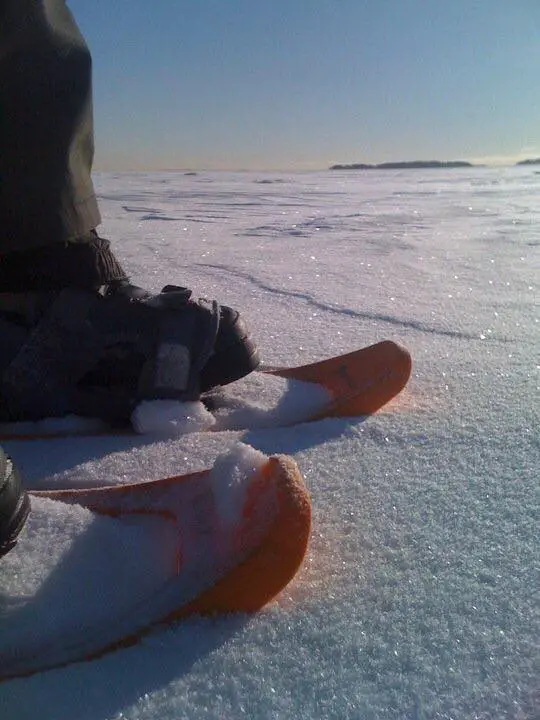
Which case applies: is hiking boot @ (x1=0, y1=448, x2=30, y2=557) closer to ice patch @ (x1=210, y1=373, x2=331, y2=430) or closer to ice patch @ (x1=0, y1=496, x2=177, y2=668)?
ice patch @ (x1=0, y1=496, x2=177, y2=668)

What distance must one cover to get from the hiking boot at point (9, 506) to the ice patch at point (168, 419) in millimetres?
437

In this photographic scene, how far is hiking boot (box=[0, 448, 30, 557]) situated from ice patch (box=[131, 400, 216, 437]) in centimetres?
44

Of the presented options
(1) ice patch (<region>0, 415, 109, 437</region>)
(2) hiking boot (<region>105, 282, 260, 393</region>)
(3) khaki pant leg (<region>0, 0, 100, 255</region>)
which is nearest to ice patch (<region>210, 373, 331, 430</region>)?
(2) hiking boot (<region>105, 282, 260, 393</region>)

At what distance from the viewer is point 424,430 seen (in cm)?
102

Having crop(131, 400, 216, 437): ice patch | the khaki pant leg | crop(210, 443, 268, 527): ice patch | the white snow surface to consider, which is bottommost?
the white snow surface

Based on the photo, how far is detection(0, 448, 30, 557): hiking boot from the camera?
22.3 inches

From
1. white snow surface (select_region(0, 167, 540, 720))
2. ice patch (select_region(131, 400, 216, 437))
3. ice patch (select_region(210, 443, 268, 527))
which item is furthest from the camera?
ice patch (select_region(131, 400, 216, 437))

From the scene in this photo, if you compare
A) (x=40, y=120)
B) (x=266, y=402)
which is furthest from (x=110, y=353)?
(x=40, y=120)

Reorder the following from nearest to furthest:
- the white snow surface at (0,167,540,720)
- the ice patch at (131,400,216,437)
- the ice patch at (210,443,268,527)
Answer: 1. the white snow surface at (0,167,540,720)
2. the ice patch at (210,443,268,527)
3. the ice patch at (131,400,216,437)

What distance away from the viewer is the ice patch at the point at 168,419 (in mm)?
1028

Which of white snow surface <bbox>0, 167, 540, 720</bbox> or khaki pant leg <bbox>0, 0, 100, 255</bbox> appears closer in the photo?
white snow surface <bbox>0, 167, 540, 720</bbox>

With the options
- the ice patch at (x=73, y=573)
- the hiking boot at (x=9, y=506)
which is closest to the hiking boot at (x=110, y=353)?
the ice patch at (x=73, y=573)

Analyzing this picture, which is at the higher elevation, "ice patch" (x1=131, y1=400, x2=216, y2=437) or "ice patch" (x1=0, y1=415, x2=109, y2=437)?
"ice patch" (x1=131, y1=400, x2=216, y2=437)

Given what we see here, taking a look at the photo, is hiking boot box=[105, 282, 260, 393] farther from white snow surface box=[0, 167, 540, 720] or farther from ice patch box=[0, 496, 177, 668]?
ice patch box=[0, 496, 177, 668]
